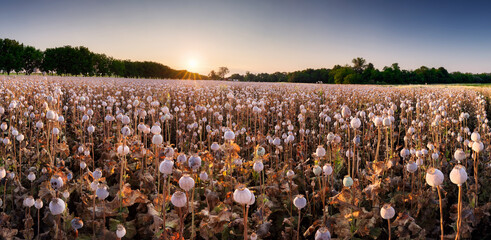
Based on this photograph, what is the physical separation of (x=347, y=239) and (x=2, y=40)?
10355 cm

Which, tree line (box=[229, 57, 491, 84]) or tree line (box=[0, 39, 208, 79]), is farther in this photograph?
tree line (box=[229, 57, 491, 84])

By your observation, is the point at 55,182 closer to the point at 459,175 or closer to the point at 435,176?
the point at 435,176

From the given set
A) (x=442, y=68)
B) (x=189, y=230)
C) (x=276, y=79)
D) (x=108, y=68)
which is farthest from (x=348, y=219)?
(x=442, y=68)

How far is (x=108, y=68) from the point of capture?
4124 inches

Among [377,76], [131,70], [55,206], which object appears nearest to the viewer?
[55,206]

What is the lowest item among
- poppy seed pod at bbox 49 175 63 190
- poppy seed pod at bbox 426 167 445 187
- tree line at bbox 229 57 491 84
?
poppy seed pod at bbox 49 175 63 190

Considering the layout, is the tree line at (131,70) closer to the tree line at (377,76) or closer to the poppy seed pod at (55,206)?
the tree line at (377,76)

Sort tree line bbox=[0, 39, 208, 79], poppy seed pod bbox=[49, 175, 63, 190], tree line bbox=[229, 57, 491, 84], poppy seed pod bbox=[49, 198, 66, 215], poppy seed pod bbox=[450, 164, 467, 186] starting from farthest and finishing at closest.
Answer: tree line bbox=[229, 57, 491, 84], tree line bbox=[0, 39, 208, 79], poppy seed pod bbox=[49, 175, 63, 190], poppy seed pod bbox=[49, 198, 66, 215], poppy seed pod bbox=[450, 164, 467, 186]

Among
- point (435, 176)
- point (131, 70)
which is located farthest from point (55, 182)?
point (131, 70)

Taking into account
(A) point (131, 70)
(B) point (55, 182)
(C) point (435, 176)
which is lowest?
(B) point (55, 182)

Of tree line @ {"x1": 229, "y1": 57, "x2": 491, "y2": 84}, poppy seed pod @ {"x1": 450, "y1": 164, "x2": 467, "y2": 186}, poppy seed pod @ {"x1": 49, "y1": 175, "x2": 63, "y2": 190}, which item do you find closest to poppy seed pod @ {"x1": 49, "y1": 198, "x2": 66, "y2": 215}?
poppy seed pod @ {"x1": 49, "y1": 175, "x2": 63, "y2": 190}

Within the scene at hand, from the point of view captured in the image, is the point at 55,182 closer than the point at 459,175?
No

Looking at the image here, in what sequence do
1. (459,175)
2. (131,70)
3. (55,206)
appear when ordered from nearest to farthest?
1. (459,175)
2. (55,206)
3. (131,70)

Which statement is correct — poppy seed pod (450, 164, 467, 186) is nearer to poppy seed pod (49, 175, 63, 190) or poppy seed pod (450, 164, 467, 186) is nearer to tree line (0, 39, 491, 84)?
poppy seed pod (49, 175, 63, 190)
